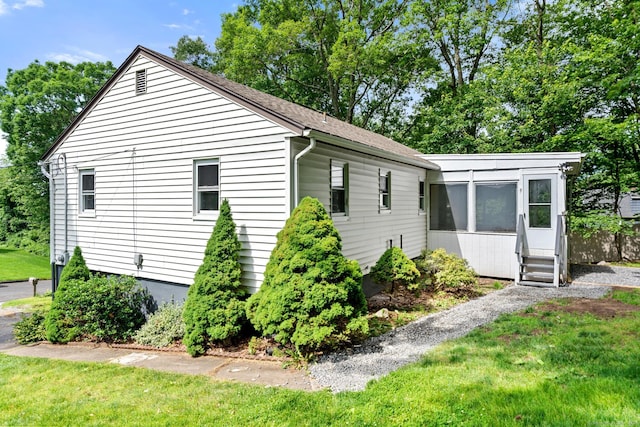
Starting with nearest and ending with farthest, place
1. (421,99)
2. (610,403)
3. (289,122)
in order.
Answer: (610,403) < (289,122) < (421,99)

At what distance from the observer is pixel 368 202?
898cm

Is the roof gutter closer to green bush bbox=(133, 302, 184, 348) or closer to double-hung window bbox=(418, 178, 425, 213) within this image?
double-hung window bbox=(418, 178, 425, 213)

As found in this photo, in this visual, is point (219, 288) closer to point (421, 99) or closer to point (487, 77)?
point (487, 77)

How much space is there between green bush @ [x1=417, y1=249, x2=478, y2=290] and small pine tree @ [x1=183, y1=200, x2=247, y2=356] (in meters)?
5.14

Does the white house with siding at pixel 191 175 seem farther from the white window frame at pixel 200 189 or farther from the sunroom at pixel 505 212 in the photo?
the sunroom at pixel 505 212

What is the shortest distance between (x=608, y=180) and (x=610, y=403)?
14.9 meters

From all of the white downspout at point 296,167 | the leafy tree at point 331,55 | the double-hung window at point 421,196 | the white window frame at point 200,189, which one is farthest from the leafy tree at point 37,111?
the white downspout at point 296,167

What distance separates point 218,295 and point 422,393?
382 cm

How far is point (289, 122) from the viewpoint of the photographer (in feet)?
21.1

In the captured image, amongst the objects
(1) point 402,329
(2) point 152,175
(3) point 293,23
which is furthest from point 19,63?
(1) point 402,329

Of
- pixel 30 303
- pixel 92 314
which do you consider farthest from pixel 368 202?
pixel 30 303

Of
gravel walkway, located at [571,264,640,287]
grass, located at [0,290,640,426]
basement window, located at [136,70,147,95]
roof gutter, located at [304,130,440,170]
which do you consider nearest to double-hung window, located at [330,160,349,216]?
roof gutter, located at [304,130,440,170]

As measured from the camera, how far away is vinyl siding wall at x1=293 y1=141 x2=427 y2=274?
23.5 feet

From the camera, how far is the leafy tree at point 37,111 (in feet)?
80.4
